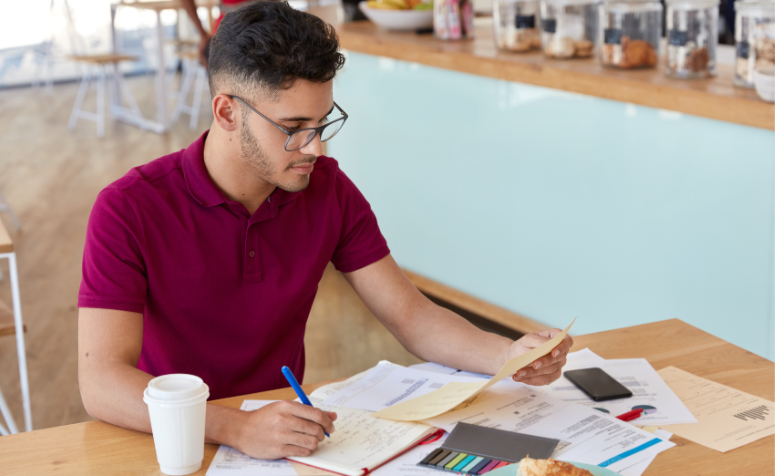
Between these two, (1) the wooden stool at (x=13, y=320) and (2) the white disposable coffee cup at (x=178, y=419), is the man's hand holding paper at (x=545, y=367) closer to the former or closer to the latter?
(2) the white disposable coffee cup at (x=178, y=419)

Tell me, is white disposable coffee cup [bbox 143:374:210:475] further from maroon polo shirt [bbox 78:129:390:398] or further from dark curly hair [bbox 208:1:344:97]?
dark curly hair [bbox 208:1:344:97]

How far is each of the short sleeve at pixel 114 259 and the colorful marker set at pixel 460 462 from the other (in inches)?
20.2

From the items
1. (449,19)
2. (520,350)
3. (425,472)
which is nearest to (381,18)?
(449,19)

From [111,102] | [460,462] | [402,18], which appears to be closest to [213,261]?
[460,462]

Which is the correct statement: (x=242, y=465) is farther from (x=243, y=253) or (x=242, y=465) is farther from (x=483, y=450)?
(x=243, y=253)

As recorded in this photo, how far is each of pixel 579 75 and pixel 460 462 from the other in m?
1.70

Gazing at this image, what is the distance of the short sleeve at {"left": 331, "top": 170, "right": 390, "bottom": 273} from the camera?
1479mm

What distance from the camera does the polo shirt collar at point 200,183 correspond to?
1.32 meters

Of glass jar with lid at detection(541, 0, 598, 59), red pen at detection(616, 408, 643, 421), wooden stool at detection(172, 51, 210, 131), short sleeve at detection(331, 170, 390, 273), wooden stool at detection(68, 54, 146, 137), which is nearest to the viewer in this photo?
red pen at detection(616, 408, 643, 421)

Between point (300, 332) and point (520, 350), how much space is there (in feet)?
1.46

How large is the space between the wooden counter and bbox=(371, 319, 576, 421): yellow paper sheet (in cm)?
118

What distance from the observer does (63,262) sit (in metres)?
3.93

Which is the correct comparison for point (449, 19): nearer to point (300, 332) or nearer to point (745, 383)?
point (300, 332)

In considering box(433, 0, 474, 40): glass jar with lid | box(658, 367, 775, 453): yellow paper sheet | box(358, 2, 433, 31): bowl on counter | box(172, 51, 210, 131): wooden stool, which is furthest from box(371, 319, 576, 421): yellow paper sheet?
box(172, 51, 210, 131): wooden stool
